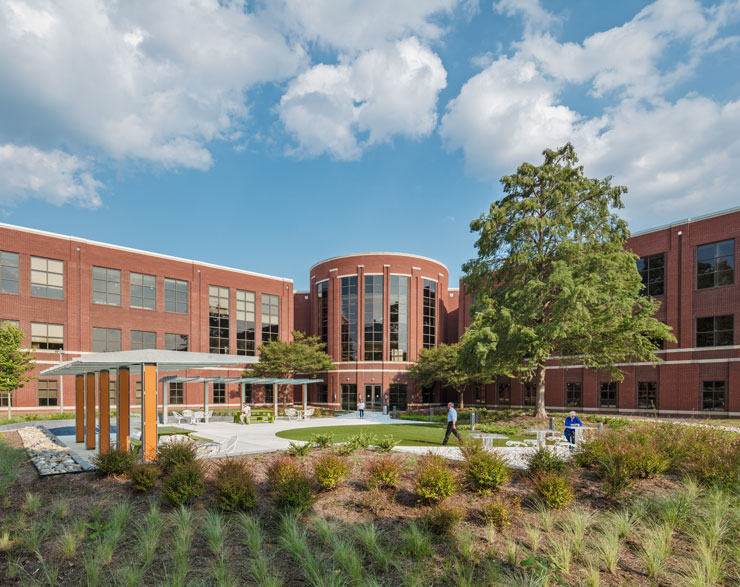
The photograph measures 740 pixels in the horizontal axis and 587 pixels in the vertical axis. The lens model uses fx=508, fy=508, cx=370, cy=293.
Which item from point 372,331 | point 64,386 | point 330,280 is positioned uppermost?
point 330,280

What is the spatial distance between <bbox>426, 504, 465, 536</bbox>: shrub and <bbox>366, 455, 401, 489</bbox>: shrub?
5.76ft

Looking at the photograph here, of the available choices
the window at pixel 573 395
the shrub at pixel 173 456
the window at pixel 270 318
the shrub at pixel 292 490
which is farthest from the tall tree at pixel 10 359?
the window at pixel 573 395

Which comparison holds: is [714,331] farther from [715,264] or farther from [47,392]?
[47,392]

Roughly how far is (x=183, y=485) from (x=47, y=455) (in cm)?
851

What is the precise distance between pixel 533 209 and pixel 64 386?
35094mm

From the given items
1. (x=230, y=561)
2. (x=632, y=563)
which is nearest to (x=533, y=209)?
(x=632, y=563)

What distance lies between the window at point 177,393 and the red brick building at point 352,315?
0.33 ft

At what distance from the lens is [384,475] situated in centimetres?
1077

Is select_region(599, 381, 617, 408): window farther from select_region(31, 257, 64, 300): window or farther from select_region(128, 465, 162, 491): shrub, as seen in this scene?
select_region(31, 257, 64, 300): window

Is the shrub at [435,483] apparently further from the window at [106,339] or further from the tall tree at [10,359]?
the window at [106,339]

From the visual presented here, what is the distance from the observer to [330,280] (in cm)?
5328

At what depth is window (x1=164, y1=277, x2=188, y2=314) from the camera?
4481 cm

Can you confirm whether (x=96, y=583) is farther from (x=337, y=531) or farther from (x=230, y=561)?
(x=337, y=531)

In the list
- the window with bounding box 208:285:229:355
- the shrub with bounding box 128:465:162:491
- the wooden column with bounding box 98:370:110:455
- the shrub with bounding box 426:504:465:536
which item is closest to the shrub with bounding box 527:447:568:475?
the shrub with bounding box 426:504:465:536
